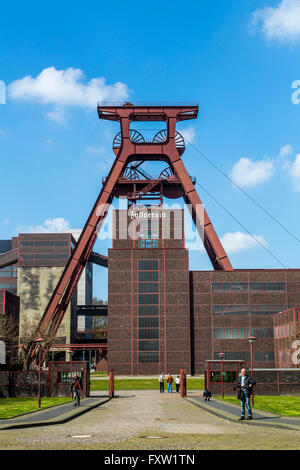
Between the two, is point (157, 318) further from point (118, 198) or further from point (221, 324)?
point (118, 198)

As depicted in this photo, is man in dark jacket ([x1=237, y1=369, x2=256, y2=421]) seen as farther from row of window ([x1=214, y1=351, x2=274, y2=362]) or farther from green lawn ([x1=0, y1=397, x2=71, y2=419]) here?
row of window ([x1=214, y1=351, x2=274, y2=362])

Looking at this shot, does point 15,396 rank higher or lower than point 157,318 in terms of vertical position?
lower

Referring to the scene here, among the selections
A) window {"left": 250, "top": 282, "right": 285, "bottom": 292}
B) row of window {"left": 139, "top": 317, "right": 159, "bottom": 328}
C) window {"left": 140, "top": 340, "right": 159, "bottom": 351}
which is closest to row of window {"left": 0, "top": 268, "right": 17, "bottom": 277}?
row of window {"left": 139, "top": 317, "right": 159, "bottom": 328}

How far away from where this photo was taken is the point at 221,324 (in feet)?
271

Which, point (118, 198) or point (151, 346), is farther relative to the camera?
point (118, 198)

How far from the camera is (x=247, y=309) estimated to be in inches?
3258

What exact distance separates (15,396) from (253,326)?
167 feet

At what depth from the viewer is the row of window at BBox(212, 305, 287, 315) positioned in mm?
82562

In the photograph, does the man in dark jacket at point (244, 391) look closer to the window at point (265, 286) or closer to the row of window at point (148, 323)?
the row of window at point (148, 323)

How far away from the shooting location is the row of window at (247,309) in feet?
271
